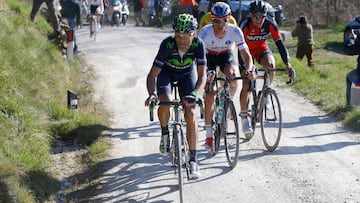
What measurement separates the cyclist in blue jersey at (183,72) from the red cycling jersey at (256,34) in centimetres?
200

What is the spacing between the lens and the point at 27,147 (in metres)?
8.37

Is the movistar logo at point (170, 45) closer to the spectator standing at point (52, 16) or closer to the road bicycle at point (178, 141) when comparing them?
the road bicycle at point (178, 141)

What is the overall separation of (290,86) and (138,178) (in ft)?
22.8

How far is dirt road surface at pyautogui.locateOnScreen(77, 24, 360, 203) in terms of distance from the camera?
736 cm

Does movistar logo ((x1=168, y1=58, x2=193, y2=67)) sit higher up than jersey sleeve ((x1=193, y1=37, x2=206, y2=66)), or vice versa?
jersey sleeve ((x1=193, y1=37, x2=206, y2=66))

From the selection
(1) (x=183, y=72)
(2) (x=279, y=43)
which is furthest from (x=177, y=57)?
(2) (x=279, y=43)

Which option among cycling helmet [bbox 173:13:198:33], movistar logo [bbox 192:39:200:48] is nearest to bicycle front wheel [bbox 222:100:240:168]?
movistar logo [bbox 192:39:200:48]

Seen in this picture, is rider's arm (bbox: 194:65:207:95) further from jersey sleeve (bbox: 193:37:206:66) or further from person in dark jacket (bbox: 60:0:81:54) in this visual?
person in dark jacket (bbox: 60:0:81:54)

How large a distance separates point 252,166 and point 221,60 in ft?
5.22

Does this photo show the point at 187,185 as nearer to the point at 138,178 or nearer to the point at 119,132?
the point at 138,178

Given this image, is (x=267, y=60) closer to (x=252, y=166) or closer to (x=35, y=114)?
(x=252, y=166)

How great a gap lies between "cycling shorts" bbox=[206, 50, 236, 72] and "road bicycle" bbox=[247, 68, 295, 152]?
0.43m

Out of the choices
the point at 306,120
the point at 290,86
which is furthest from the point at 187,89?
the point at 290,86

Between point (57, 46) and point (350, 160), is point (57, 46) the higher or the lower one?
the higher one
